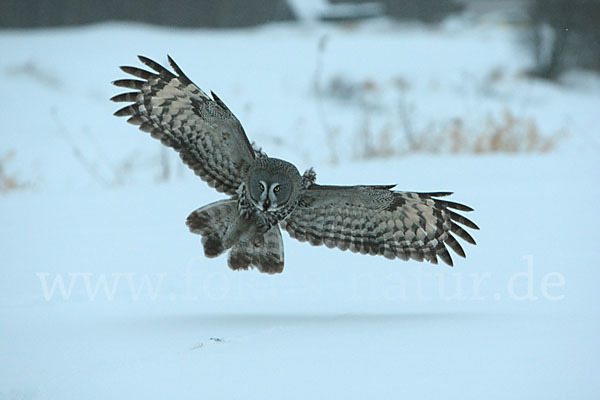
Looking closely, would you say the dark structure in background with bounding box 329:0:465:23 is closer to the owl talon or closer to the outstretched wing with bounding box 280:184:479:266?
the outstretched wing with bounding box 280:184:479:266

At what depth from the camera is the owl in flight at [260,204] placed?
104 inches

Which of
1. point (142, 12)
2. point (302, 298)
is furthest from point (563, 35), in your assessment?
point (302, 298)

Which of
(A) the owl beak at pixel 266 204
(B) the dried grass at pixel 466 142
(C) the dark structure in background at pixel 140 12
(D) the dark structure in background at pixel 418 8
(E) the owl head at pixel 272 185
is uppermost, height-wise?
(D) the dark structure in background at pixel 418 8

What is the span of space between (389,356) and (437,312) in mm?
602

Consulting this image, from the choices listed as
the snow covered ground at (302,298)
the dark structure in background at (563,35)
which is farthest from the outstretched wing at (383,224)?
the dark structure in background at (563,35)

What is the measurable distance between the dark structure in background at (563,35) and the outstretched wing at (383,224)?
32.9 feet

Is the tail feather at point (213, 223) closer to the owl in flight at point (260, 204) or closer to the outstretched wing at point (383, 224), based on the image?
the owl in flight at point (260, 204)

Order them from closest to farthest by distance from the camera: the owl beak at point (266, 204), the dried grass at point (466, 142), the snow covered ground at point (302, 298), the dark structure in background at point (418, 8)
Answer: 1. the snow covered ground at point (302, 298)
2. the owl beak at point (266, 204)
3. the dried grass at point (466, 142)
4. the dark structure in background at point (418, 8)

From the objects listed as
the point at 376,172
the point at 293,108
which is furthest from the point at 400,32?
the point at 376,172

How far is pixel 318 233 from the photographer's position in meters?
2.82

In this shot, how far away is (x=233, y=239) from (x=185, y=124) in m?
0.51

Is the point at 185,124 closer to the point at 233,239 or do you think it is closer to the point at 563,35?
the point at 233,239

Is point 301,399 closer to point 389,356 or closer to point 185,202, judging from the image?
point 389,356

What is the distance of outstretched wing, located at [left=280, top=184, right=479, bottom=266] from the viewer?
2676 millimetres
